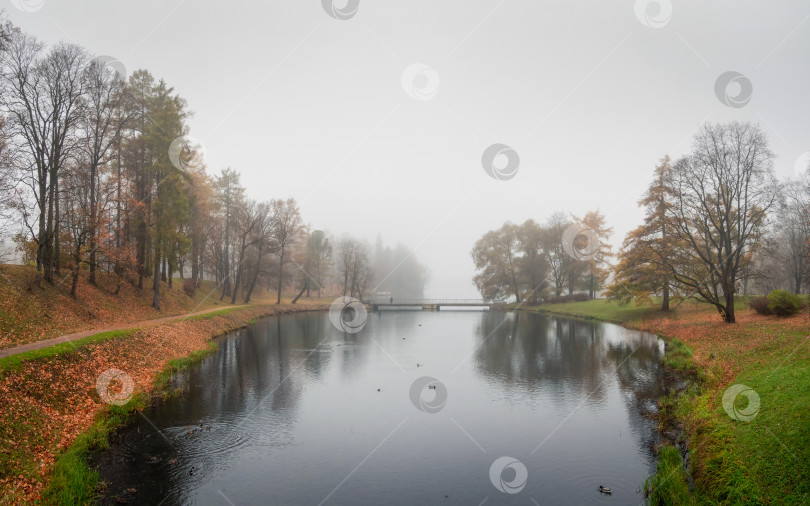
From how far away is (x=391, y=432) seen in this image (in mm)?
16844

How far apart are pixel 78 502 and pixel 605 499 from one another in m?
13.2

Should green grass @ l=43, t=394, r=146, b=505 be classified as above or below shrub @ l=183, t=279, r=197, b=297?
below

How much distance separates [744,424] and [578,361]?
59.1 ft

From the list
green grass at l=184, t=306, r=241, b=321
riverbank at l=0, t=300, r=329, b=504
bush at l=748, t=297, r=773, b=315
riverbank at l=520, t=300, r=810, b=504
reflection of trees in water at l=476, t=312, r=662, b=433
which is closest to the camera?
riverbank at l=520, t=300, r=810, b=504

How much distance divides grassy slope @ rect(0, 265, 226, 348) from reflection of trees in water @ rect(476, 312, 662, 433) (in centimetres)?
2412

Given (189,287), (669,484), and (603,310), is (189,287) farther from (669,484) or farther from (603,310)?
(603,310)

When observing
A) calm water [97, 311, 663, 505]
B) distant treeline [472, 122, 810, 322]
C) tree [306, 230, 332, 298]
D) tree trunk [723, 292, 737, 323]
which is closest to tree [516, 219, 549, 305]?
distant treeline [472, 122, 810, 322]

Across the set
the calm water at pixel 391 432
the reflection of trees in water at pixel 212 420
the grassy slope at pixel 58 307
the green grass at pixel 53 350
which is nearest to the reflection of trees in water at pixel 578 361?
the calm water at pixel 391 432

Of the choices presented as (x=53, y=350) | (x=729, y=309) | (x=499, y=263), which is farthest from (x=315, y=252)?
(x=729, y=309)

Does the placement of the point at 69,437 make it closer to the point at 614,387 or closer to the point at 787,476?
the point at 787,476

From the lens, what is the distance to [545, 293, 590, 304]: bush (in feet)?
234

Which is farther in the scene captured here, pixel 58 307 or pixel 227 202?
pixel 227 202

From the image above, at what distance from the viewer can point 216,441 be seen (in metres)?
15.2

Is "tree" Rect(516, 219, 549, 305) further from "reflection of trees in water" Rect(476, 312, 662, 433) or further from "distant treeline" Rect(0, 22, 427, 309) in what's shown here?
"distant treeline" Rect(0, 22, 427, 309)
